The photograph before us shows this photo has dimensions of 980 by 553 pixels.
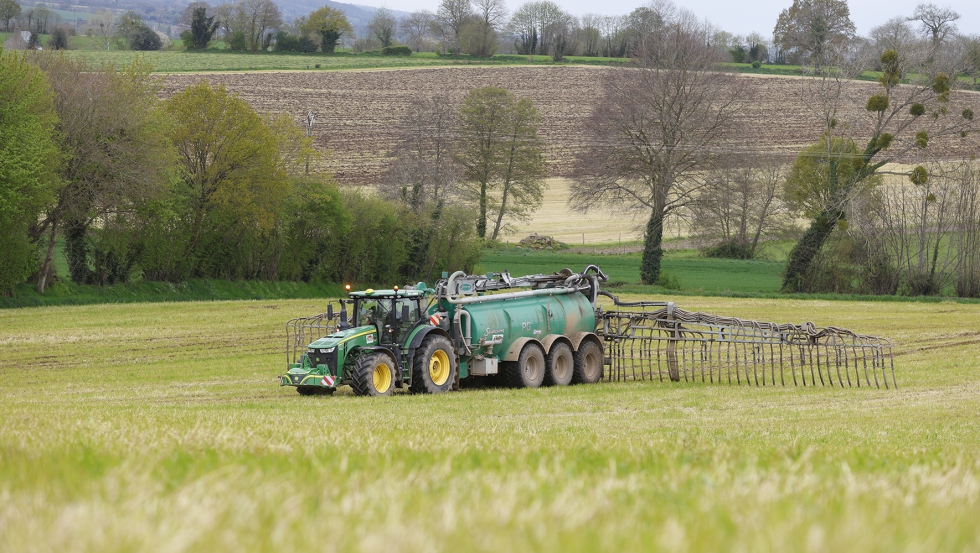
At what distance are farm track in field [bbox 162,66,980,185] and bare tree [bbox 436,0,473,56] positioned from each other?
1185cm

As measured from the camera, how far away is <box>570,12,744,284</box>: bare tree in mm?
50062

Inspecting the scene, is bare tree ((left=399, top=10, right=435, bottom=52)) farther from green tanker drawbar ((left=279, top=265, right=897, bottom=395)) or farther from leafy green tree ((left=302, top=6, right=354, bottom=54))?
green tanker drawbar ((left=279, top=265, right=897, bottom=395))

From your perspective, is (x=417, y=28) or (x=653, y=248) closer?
(x=653, y=248)

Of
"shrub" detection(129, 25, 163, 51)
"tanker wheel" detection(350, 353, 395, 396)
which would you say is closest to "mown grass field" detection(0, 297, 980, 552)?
"tanker wheel" detection(350, 353, 395, 396)

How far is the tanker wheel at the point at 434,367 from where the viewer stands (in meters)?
18.0

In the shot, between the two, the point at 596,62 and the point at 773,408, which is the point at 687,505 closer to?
the point at 773,408

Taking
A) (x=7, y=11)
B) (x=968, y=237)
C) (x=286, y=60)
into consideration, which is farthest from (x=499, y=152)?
(x=7, y=11)

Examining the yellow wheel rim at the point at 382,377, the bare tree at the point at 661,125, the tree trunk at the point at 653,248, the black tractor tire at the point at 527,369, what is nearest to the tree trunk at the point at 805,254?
the bare tree at the point at 661,125

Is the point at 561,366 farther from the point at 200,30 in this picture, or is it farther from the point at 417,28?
the point at 417,28

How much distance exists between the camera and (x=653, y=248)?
5209 centimetres

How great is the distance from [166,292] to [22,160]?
37.8 ft

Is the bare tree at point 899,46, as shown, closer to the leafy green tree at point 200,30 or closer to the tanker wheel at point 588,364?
the tanker wheel at point 588,364

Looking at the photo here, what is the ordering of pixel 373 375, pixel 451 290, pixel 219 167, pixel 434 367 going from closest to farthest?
pixel 373 375, pixel 434 367, pixel 451 290, pixel 219 167

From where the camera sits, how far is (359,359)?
1741 cm
